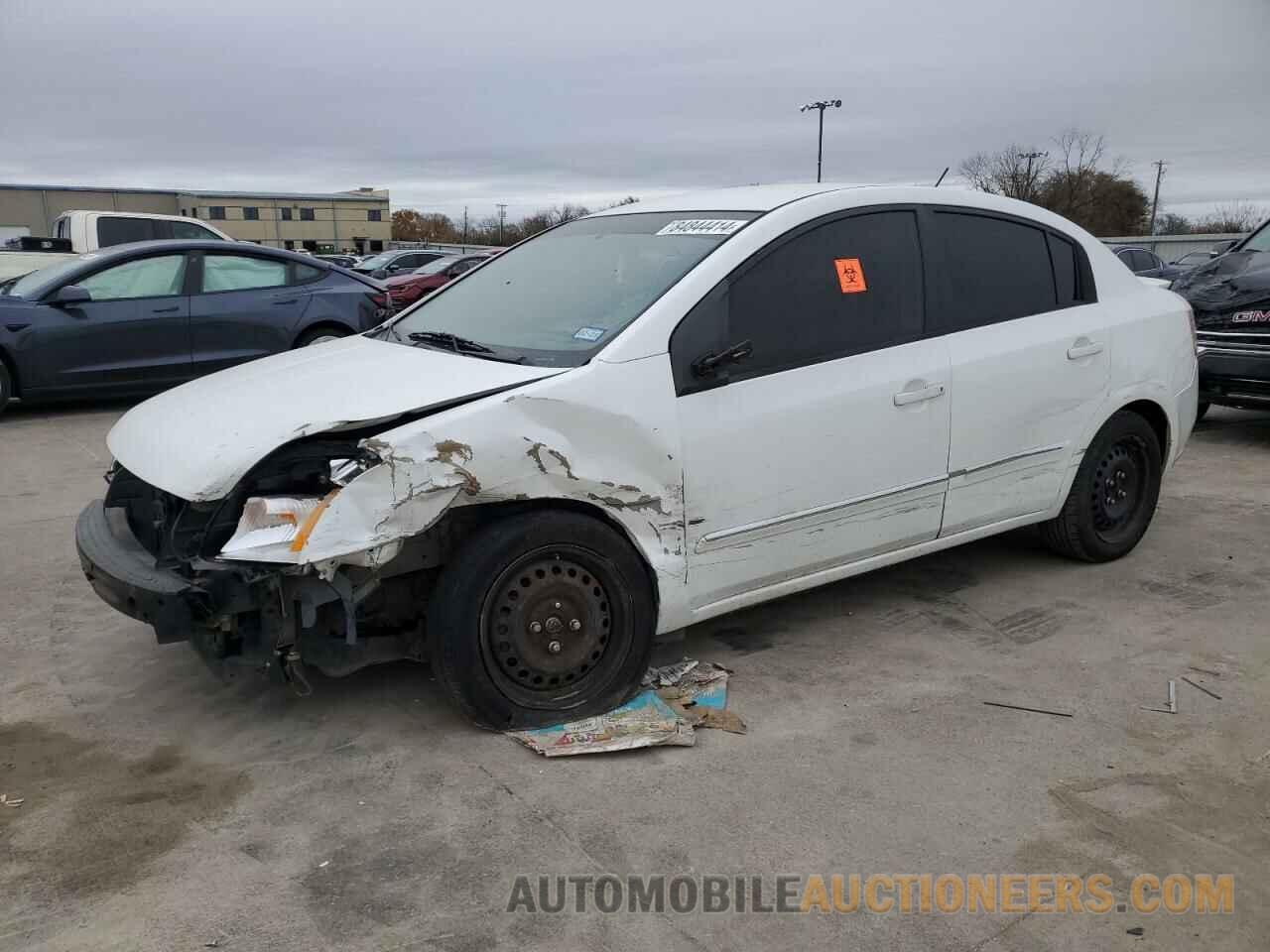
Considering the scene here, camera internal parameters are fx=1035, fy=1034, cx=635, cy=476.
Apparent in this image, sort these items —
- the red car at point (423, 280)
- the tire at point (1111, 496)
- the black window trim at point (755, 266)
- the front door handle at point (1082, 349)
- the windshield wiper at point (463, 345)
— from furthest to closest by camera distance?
1. the red car at point (423, 280)
2. the tire at point (1111, 496)
3. the front door handle at point (1082, 349)
4. the windshield wiper at point (463, 345)
5. the black window trim at point (755, 266)

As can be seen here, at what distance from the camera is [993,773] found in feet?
10.5

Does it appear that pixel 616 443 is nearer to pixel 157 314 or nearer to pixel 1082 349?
pixel 1082 349

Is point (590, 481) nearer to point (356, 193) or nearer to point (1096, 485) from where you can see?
point (1096, 485)

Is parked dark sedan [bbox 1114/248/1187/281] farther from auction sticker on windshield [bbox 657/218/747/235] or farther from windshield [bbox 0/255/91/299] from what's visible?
windshield [bbox 0/255/91/299]

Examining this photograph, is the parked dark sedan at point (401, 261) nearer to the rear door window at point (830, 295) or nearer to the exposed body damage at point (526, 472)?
the rear door window at point (830, 295)

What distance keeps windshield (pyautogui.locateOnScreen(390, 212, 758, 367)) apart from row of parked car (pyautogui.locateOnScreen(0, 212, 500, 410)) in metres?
5.30

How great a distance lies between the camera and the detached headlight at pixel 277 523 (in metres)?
2.98

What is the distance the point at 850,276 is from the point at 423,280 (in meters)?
18.0

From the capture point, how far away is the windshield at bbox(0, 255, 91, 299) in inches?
345

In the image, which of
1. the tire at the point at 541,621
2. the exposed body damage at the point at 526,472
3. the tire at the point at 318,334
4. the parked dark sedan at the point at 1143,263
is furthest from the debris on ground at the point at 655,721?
the parked dark sedan at the point at 1143,263

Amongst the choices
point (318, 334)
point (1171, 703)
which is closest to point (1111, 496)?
point (1171, 703)

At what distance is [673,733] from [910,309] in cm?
194

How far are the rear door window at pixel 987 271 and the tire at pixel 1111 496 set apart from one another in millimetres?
774

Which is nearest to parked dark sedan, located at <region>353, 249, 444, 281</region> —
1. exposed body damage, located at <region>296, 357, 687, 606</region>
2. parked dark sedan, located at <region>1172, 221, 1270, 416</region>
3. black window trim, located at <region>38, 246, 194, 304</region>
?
black window trim, located at <region>38, 246, 194, 304</region>
